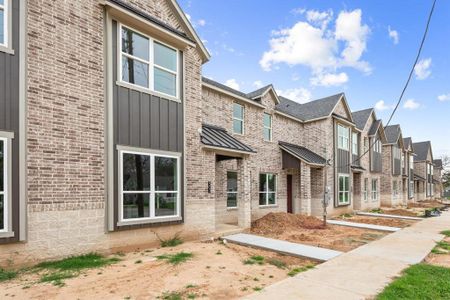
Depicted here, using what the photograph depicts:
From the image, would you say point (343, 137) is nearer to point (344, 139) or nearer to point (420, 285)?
point (344, 139)

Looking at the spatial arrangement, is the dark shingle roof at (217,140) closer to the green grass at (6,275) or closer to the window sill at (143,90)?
the window sill at (143,90)

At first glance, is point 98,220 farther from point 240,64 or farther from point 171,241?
point 240,64

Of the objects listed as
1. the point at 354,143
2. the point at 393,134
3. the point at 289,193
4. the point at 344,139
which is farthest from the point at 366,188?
the point at 289,193

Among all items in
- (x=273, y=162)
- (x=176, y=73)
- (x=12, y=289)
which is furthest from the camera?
(x=273, y=162)

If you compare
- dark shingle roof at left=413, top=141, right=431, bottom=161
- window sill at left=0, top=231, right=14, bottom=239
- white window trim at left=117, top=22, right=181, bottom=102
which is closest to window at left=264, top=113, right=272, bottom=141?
white window trim at left=117, top=22, right=181, bottom=102

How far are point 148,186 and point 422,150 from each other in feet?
168

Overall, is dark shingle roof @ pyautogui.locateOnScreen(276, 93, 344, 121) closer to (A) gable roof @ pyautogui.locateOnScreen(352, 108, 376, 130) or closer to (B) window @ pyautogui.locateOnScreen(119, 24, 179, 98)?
(A) gable roof @ pyautogui.locateOnScreen(352, 108, 376, 130)

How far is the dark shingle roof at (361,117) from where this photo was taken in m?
25.6

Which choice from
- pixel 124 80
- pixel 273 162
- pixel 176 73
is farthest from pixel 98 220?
pixel 273 162

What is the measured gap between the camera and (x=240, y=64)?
20.8 metres

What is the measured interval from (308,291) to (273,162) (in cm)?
1191

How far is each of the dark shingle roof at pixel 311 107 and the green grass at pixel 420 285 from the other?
44.3ft

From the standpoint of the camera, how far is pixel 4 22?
21.2ft

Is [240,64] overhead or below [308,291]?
overhead
